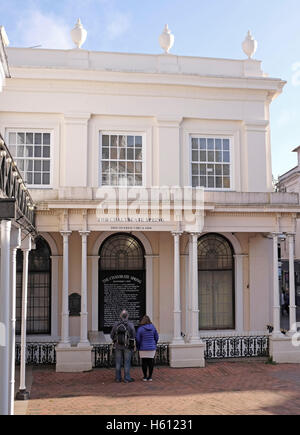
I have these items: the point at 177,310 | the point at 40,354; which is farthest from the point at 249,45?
the point at 40,354

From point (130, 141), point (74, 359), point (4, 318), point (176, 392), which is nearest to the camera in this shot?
point (4, 318)

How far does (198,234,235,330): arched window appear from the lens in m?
16.1

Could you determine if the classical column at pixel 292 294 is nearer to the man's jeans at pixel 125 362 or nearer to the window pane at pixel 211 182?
the window pane at pixel 211 182

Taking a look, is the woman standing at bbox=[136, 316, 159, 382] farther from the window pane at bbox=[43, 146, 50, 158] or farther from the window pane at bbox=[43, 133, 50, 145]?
the window pane at bbox=[43, 133, 50, 145]

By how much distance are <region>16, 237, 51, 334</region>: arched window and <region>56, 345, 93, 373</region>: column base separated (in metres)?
2.23

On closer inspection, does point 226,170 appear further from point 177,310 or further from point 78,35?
point 78,35

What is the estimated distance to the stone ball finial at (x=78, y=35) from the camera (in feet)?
52.9

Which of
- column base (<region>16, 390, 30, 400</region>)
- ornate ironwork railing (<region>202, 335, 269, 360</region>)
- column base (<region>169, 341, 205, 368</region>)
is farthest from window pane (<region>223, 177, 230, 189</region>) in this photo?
column base (<region>16, 390, 30, 400</region>)

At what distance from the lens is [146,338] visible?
461 inches

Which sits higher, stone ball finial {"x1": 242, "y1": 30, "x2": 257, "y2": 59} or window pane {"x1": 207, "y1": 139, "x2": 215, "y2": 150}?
stone ball finial {"x1": 242, "y1": 30, "x2": 257, "y2": 59}

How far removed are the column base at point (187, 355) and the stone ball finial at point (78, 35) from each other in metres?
10.2

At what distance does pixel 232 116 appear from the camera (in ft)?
53.8

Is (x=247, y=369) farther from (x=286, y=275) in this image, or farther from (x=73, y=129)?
(x=286, y=275)

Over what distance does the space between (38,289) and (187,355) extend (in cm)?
521
